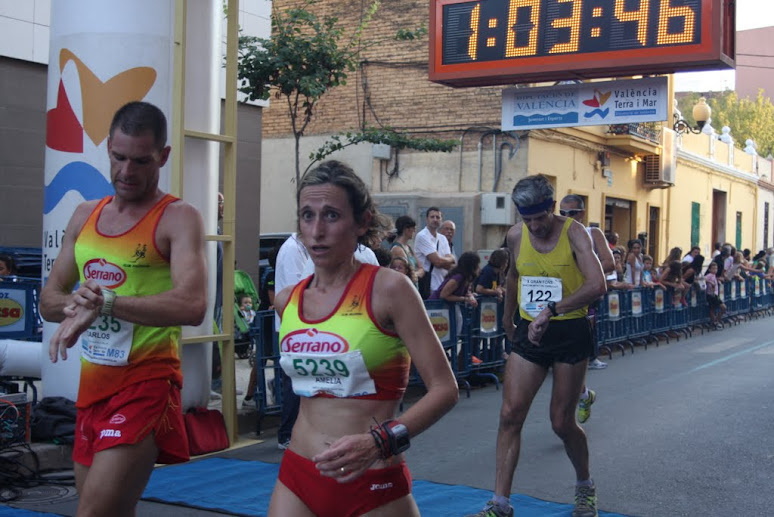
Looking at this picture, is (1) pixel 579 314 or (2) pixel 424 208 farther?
(2) pixel 424 208

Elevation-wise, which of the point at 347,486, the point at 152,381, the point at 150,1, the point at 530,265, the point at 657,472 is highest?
the point at 150,1

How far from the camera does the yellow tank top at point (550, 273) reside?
586 cm

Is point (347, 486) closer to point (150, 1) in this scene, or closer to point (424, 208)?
point (150, 1)

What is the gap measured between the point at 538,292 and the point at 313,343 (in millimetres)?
3112

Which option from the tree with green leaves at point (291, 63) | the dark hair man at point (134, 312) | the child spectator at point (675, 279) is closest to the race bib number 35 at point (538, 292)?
the dark hair man at point (134, 312)

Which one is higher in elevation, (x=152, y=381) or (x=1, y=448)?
(x=152, y=381)

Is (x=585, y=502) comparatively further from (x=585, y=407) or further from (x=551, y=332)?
(x=585, y=407)

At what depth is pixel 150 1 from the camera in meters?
7.15

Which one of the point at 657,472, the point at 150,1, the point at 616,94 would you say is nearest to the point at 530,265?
the point at 657,472

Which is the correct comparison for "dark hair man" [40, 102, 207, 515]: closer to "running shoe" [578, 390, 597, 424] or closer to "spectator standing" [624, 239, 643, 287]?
"running shoe" [578, 390, 597, 424]

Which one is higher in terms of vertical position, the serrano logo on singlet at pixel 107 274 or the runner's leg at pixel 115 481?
the serrano logo on singlet at pixel 107 274

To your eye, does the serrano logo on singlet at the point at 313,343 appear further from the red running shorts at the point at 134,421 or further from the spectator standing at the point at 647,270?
the spectator standing at the point at 647,270

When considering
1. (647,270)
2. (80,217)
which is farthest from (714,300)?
(80,217)

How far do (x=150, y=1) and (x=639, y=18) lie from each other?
29.4 feet
